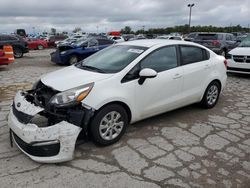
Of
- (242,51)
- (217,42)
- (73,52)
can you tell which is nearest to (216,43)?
(217,42)

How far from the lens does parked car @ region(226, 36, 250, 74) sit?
8.82 m

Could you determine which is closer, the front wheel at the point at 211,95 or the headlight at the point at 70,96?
the headlight at the point at 70,96

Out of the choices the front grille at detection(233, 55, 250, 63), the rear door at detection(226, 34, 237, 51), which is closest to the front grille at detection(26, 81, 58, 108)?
the front grille at detection(233, 55, 250, 63)

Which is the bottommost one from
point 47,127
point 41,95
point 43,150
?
point 43,150

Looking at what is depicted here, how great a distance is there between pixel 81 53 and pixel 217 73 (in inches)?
337

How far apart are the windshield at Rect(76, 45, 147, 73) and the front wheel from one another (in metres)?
1.92

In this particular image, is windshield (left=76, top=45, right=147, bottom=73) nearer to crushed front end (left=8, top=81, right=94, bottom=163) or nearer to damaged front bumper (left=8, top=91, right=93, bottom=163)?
crushed front end (left=8, top=81, right=94, bottom=163)

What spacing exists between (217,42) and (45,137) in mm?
13084

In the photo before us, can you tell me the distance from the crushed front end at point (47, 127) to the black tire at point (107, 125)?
5.8 inches

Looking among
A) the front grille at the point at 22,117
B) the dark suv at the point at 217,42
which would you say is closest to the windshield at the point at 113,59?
the front grille at the point at 22,117

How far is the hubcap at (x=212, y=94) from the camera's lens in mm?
5336

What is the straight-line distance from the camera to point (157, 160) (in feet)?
11.0

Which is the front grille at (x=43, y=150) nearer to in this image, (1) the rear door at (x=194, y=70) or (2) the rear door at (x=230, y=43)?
(1) the rear door at (x=194, y=70)

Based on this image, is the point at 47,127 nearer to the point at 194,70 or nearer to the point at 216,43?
the point at 194,70
